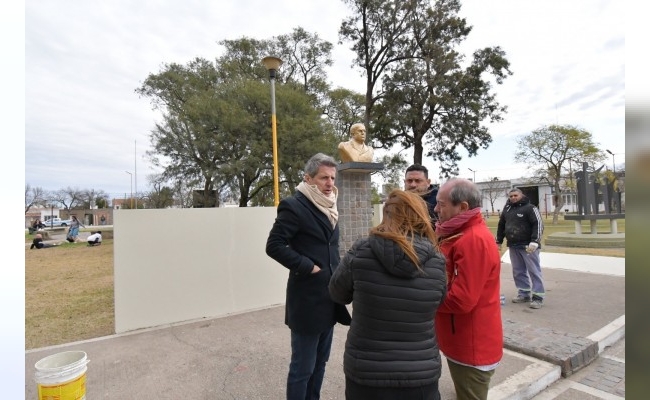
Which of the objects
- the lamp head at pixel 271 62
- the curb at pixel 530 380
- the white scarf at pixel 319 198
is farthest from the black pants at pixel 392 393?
the lamp head at pixel 271 62

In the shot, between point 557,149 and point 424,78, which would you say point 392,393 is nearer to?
point 424,78

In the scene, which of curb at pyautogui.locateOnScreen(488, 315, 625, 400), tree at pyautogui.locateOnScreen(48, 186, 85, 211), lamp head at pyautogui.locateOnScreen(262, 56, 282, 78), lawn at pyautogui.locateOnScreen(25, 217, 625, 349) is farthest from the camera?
tree at pyautogui.locateOnScreen(48, 186, 85, 211)

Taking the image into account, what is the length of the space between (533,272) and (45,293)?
9.11 m

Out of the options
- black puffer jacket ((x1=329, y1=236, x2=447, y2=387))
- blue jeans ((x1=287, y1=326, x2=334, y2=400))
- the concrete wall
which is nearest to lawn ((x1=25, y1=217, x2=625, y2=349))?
the concrete wall

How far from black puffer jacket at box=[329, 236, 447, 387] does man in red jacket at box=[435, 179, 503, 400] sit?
327 mm

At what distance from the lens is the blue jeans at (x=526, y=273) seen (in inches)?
198

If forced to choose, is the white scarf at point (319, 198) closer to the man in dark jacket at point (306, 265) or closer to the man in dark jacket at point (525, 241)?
the man in dark jacket at point (306, 265)

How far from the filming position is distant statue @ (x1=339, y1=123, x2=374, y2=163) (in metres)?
6.35

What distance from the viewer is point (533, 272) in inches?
199

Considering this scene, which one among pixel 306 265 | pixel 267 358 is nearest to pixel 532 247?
pixel 267 358

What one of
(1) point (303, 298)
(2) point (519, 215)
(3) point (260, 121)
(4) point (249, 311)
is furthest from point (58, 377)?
(3) point (260, 121)

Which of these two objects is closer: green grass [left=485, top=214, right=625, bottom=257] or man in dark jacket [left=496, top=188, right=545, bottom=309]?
man in dark jacket [left=496, top=188, right=545, bottom=309]

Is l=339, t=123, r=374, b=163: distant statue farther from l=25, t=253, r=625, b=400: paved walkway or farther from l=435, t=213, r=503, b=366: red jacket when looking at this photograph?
l=435, t=213, r=503, b=366: red jacket

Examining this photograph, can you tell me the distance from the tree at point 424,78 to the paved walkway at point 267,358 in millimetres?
13906
